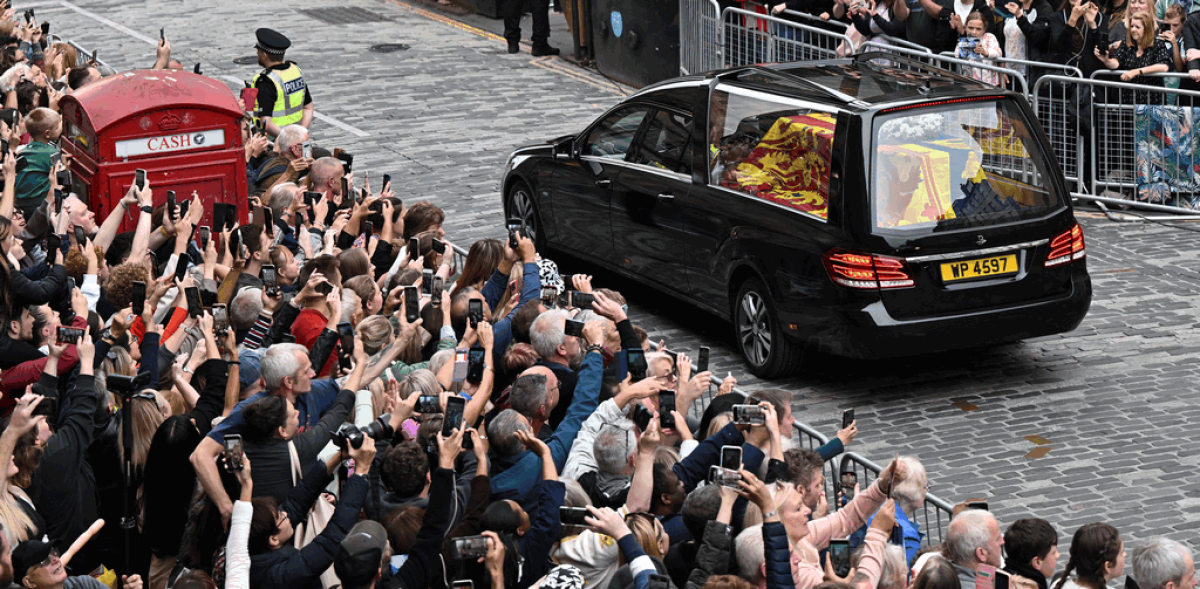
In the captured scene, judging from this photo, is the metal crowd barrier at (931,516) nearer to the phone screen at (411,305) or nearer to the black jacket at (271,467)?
the phone screen at (411,305)

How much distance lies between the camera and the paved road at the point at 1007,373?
858cm

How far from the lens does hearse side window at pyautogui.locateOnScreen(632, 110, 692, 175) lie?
1089cm

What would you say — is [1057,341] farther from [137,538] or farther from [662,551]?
[137,538]

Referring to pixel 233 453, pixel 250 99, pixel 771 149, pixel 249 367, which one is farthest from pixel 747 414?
pixel 250 99

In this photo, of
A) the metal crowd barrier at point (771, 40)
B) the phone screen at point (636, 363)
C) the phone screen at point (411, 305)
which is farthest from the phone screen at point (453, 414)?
the metal crowd barrier at point (771, 40)

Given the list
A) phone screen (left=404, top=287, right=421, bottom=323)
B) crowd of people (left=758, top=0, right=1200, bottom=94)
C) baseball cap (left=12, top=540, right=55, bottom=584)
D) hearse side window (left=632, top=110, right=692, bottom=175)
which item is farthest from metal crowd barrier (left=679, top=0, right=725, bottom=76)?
baseball cap (left=12, top=540, right=55, bottom=584)

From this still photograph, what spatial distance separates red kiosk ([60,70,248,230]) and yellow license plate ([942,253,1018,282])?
524 cm

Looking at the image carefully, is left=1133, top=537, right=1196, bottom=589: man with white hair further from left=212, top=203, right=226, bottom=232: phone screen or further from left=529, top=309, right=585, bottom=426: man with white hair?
left=212, top=203, right=226, bottom=232: phone screen

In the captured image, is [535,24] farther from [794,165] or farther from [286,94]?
[794,165]

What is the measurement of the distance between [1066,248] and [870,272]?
1329 millimetres

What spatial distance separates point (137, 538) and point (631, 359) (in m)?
2.31

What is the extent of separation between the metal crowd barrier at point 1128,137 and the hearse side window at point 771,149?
408 cm

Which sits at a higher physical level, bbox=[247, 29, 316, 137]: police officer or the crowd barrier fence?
bbox=[247, 29, 316, 137]: police officer

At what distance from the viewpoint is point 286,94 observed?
14.0m
